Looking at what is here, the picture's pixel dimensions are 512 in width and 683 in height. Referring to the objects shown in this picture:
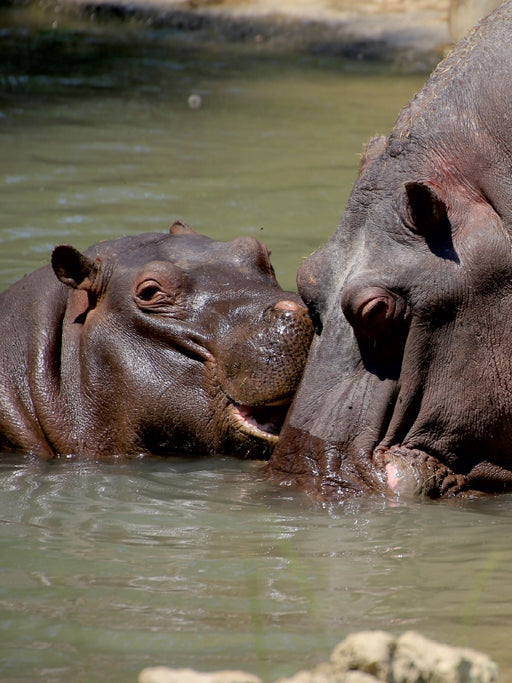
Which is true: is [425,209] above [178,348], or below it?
above

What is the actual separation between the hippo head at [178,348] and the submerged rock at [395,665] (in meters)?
2.61

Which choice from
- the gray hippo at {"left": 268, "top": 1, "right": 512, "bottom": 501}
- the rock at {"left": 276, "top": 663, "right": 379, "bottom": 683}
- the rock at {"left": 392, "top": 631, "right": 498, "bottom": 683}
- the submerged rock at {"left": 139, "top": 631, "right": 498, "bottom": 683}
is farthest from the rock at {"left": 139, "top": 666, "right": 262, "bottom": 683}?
the gray hippo at {"left": 268, "top": 1, "right": 512, "bottom": 501}

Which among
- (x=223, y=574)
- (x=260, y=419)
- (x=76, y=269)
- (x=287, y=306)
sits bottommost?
(x=223, y=574)

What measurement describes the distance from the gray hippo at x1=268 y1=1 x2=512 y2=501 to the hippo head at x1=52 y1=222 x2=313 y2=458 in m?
0.64

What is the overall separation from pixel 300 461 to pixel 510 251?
1.17m

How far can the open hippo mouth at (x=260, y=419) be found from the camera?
5.50 meters

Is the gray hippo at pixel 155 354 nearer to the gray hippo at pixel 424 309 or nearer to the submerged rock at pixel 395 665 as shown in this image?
the gray hippo at pixel 424 309

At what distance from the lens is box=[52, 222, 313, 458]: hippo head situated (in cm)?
541

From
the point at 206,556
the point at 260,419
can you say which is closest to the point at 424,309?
the point at 206,556

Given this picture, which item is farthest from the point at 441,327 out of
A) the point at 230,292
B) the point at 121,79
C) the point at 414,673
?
the point at 121,79

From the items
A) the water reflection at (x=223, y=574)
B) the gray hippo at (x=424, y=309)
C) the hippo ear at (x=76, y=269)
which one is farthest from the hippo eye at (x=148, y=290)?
the gray hippo at (x=424, y=309)

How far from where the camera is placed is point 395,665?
2.70 m

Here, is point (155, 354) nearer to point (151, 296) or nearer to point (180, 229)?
point (151, 296)

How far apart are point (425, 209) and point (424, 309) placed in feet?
1.22
